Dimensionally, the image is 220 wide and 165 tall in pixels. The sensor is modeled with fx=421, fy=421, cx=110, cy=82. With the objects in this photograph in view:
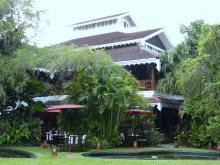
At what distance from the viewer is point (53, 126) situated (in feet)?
92.3

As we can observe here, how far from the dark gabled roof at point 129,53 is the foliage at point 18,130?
23.5ft

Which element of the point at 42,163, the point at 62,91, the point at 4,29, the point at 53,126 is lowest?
the point at 42,163

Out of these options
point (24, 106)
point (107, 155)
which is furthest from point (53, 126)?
point (107, 155)

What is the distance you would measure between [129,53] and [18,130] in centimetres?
930

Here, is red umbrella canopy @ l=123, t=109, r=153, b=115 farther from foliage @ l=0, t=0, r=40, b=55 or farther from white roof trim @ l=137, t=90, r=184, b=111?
foliage @ l=0, t=0, r=40, b=55

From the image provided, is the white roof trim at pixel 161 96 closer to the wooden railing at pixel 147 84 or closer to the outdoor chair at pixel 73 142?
the wooden railing at pixel 147 84

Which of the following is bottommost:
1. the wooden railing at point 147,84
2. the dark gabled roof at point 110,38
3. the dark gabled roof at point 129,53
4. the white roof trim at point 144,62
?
the wooden railing at point 147,84

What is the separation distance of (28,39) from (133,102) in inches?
266

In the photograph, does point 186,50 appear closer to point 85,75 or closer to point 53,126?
point 85,75

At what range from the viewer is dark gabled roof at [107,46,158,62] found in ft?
85.4

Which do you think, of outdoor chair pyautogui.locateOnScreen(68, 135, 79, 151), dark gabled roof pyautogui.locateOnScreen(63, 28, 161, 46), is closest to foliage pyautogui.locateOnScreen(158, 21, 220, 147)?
outdoor chair pyautogui.locateOnScreen(68, 135, 79, 151)

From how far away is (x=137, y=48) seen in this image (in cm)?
2838

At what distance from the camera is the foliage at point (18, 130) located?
70.3 ft

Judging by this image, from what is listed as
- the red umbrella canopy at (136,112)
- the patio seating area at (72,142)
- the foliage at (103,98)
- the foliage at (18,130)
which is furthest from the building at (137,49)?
the patio seating area at (72,142)
